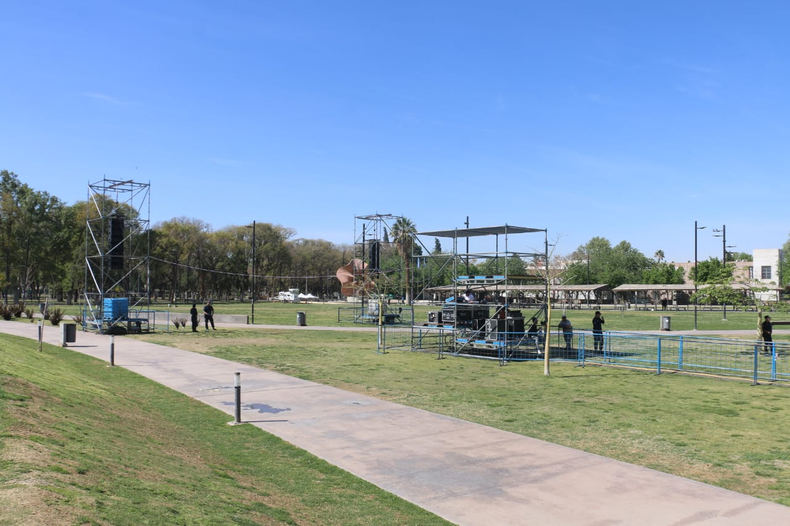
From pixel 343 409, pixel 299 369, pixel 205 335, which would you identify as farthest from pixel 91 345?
pixel 343 409

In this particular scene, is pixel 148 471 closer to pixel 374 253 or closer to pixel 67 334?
pixel 67 334

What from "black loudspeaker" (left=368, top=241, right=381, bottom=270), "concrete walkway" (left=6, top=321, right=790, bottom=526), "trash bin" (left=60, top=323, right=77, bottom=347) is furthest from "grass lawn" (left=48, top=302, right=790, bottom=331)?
"concrete walkway" (left=6, top=321, right=790, bottom=526)

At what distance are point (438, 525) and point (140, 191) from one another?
3262cm

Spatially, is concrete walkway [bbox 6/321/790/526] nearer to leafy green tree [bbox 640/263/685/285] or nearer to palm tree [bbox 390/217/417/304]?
palm tree [bbox 390/217/417/304]

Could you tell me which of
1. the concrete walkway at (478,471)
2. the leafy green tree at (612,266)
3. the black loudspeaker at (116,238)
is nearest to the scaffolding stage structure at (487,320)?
the concrete walkway at (478,471)

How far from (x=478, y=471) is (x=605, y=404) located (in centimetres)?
618

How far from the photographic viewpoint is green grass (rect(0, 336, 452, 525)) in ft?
17.1

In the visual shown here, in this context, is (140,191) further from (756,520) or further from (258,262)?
(258,262)

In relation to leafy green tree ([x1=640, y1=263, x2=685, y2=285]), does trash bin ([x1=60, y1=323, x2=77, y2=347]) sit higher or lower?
lower

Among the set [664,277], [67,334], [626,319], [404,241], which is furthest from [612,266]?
[67,334]

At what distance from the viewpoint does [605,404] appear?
1346 centimetres

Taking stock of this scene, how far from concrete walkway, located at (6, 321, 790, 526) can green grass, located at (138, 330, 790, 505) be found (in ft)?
2.33

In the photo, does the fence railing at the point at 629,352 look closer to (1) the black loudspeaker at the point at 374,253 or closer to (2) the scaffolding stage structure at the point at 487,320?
(2) the scaffolding stage structure at the point at 487,320

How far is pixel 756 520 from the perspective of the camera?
21.7 feet
